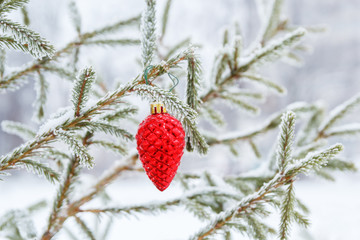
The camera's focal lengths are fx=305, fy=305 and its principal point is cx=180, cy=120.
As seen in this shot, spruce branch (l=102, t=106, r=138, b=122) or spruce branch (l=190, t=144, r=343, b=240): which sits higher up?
spruce branch (l=102, t=106, r=138, b=122)

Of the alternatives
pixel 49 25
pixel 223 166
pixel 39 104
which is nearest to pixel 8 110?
pixel 49 25

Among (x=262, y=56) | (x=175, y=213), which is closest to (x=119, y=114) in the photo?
(x=262, y=56)

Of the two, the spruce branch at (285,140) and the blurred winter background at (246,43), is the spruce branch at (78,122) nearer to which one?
the spruce branch at (285,140)

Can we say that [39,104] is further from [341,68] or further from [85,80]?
[341,68]

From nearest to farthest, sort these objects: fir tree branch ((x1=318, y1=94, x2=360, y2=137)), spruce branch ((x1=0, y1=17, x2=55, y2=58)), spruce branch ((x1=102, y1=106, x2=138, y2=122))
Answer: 1. spruce branch ((x1=0, y1=17, x2=55, y2=58))
2. spruce branch ((x1=102, y1=106, x2=138, y2=122))
3. fir tree branch ((x1=318, y1=94, x2=360, y2=137))

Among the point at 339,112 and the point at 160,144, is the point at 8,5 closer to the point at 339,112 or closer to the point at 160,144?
the point at 160,144

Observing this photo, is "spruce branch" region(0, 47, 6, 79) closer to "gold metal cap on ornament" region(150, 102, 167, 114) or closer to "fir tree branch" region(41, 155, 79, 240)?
"fir tree branch" region(41, 155, 79, 240)

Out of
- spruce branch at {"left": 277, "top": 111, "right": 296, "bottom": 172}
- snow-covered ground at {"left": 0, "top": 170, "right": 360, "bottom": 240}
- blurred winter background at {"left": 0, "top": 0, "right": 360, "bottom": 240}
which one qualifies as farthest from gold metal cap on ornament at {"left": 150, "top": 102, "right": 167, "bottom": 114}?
blurred winter background at {"left": 0, "top": 0, "right": 360, "bottom": 240}

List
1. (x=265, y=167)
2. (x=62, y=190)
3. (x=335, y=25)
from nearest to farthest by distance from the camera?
(x=62, y=190) < (x=265, y=167) < (x=335, y=25)
